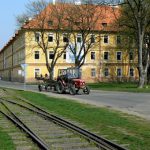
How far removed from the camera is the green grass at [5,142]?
11485mm

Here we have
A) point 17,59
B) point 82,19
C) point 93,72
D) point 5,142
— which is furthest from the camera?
point 17,59

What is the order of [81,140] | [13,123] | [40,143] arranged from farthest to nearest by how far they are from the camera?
1. [13,123]
2. [81,140]
3. [40,143]

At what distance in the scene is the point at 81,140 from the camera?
1266 centimetres

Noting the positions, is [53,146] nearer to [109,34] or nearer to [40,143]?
[40,143]

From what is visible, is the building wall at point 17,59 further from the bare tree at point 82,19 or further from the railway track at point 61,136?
the railway track at point 61,136

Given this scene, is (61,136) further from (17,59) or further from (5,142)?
(17,59)

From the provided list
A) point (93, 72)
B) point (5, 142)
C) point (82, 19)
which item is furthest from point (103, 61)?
point (5, 142)

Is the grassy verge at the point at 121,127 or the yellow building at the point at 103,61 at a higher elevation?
the yellow building at the point at 103,61

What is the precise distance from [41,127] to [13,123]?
161cm

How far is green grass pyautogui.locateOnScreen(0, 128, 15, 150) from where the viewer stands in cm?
1149

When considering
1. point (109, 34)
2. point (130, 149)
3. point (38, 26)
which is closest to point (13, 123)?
point (130, 149)

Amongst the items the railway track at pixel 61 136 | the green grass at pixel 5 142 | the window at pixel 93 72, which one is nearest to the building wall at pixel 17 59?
the window at pixel 93 72

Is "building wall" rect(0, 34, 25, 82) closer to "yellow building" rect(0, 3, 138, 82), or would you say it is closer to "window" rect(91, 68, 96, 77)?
"yellow building" rect(0, 3, 138, 82)

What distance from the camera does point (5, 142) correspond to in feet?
40.5
